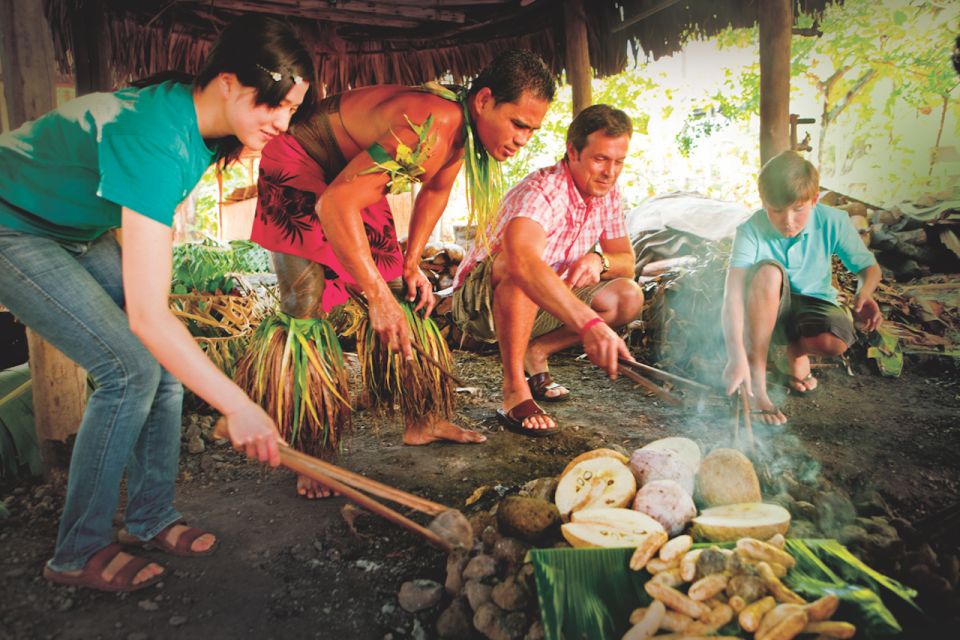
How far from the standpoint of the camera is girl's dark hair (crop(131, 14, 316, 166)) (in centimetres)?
148

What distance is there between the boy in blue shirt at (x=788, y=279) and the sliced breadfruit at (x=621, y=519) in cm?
158

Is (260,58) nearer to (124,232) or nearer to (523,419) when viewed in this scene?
(124,232)

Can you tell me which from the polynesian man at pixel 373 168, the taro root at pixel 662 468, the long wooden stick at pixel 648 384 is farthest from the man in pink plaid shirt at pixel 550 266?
the taro root at pixel 662 468

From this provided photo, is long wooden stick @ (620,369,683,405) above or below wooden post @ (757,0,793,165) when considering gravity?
below

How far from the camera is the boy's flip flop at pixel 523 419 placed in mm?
2844

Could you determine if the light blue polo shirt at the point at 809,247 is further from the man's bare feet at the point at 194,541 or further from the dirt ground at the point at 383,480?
the man's bare feet at the point at 194,541

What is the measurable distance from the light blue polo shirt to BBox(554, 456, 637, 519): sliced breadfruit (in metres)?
1.81

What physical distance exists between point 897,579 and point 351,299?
2208 millimetres

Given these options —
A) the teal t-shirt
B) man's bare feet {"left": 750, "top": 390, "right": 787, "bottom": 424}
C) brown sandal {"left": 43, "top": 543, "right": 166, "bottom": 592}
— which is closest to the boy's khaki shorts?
man's bare feet {"left": 750, "top": 390, "right": 787, "bottom": 424}

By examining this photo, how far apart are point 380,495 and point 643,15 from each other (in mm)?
4808

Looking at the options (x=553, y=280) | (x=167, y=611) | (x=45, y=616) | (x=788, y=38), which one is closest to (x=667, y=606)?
(x=167, y=611)

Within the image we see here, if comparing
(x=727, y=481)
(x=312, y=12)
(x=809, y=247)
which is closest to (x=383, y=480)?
(x=727, y=481)

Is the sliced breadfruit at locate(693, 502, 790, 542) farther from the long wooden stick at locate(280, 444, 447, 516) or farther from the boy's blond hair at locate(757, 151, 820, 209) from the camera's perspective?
the boy's blond hair at locate(757, 151, 820, 209)

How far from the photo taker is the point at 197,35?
495cm
